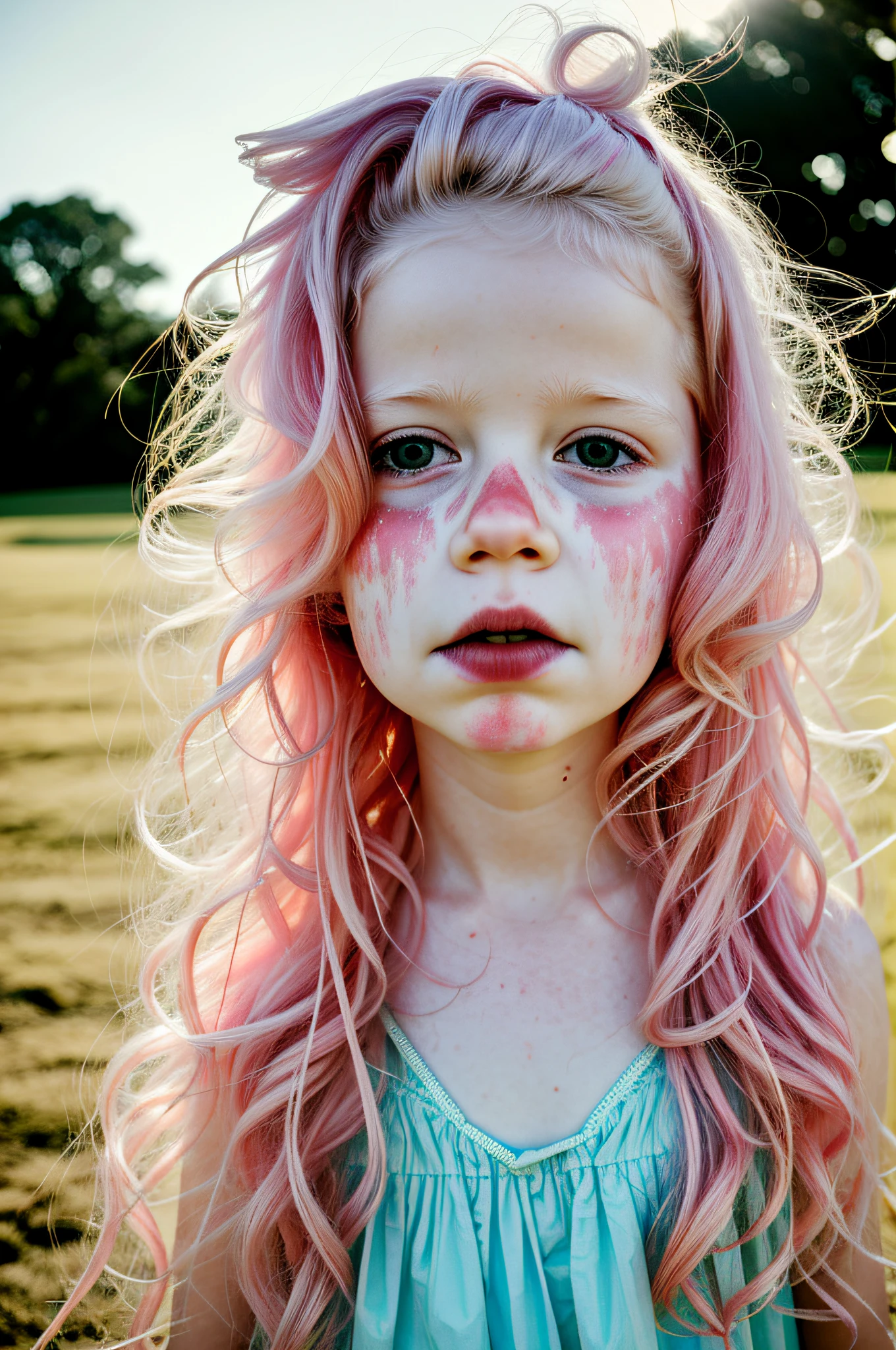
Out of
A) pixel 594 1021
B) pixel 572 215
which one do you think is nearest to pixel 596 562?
pixel 572 215

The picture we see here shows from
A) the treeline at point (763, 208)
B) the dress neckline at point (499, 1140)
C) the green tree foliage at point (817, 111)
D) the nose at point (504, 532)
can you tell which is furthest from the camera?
the green tree foliage at point (817, 111)

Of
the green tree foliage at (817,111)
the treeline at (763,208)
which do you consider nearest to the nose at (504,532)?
the treeline at (763,208)

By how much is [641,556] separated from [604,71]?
2.03ft

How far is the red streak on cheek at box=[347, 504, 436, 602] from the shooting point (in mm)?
1147

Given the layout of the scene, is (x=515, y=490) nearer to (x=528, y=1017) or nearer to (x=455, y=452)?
(x=455, y=452)

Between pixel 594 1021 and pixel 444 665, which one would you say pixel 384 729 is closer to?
pixel 444 665

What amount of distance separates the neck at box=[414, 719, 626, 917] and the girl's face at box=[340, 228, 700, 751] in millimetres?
124

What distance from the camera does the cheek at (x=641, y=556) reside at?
1130 mm

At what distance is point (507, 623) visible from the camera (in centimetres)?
109

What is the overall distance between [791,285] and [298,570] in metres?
0.88

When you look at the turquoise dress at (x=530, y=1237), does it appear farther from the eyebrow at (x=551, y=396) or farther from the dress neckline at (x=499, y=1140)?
the eyebrow at (x=551, y=396)

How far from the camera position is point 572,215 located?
1.14 metres

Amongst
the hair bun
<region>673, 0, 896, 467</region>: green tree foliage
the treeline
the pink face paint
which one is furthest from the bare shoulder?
<region>673, 0, 896, 467</region>: green tree foliage

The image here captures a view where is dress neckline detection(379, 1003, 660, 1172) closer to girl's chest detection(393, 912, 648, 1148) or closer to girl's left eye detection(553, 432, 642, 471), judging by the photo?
girl's chest detection(393, 912, 648, 1148)
